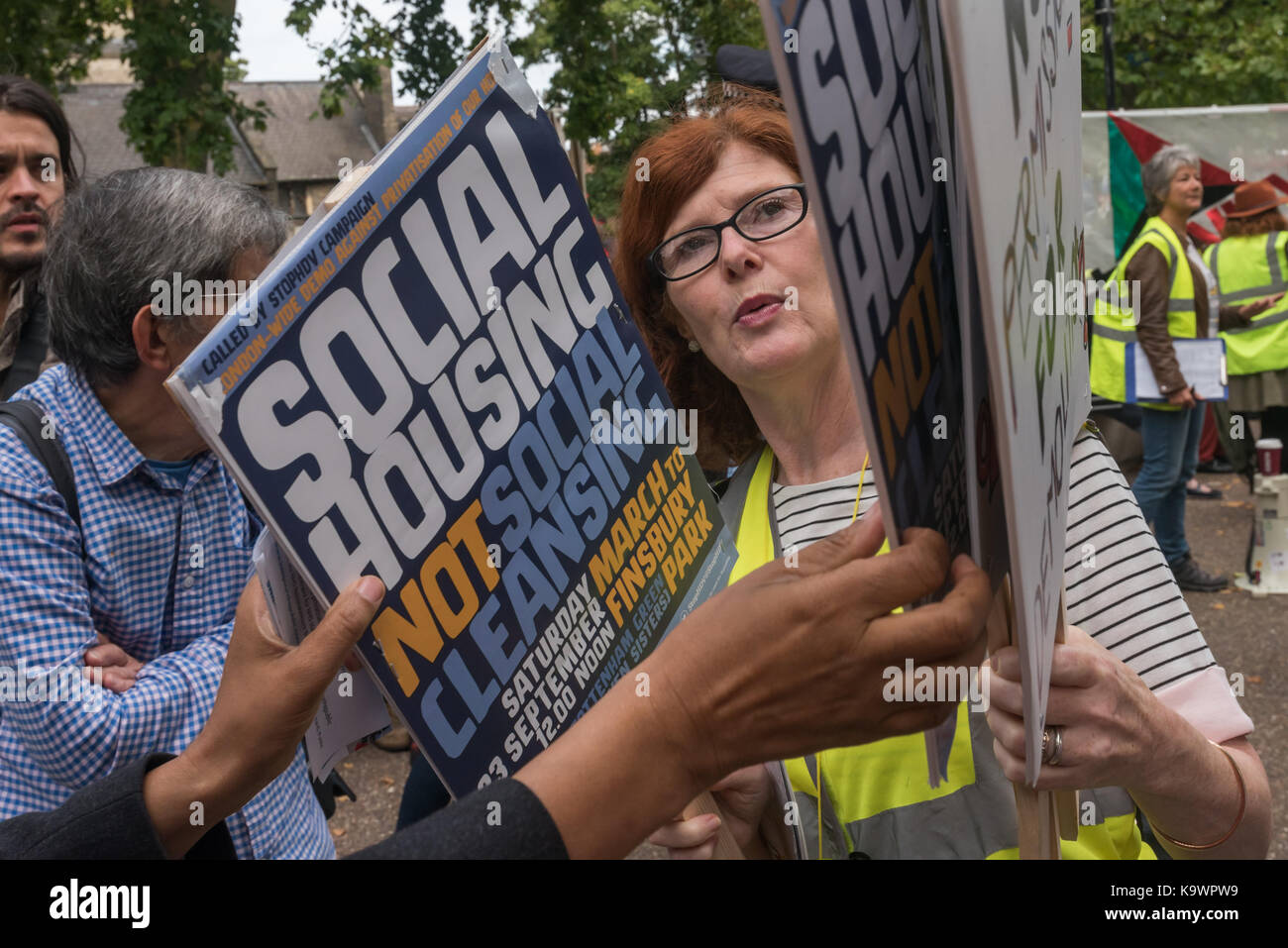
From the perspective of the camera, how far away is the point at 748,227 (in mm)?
1873

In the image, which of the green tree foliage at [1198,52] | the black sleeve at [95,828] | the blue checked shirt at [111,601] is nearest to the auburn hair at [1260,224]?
the green tree foliage at [1198,52]

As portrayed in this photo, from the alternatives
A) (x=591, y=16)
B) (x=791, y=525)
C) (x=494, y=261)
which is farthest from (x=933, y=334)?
(x=591, y=16)

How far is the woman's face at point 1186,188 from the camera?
21.4ft

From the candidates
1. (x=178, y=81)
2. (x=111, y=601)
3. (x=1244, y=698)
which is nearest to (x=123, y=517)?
(x=111, y=601)

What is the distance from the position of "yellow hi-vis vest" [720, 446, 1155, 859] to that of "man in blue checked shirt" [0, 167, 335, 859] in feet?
3.11

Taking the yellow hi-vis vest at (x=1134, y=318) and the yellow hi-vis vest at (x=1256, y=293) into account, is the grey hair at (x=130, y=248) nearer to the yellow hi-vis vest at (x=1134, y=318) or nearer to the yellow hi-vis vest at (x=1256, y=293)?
the yellow hi-vis vest at (x=1134, y=318)

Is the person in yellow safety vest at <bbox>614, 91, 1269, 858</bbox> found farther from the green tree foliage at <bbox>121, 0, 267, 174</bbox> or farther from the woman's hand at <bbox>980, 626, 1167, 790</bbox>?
the green tree foliage at <bbox>121, 0, 267, 174</bbox>

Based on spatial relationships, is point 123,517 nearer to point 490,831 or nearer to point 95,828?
point 95,828

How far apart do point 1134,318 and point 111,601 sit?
6.45 m

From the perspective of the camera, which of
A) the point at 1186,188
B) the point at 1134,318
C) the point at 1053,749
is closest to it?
the point at 1053,749

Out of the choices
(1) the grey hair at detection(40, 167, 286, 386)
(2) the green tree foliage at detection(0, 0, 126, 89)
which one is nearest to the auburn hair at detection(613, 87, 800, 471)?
(1) the grey hair at detection(40, 167, 286, 386)

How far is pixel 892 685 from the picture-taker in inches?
37.6

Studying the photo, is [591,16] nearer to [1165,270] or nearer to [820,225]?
[1165,270]
